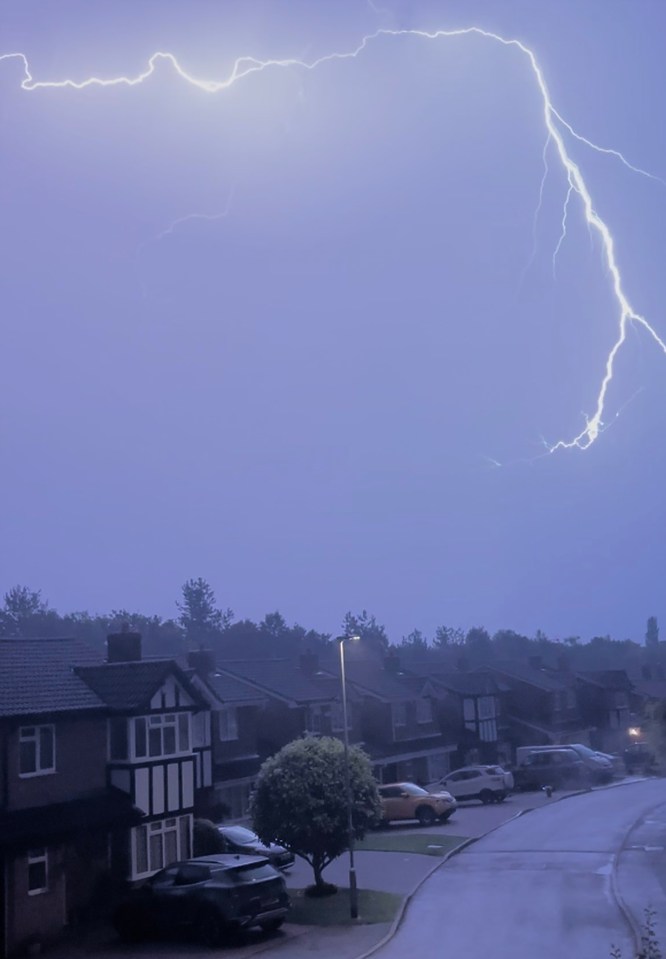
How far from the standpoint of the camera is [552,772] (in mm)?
59781

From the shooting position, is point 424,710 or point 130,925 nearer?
point 130,925

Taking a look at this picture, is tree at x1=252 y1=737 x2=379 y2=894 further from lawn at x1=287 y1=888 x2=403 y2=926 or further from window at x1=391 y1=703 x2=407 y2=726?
window at x1=391 y1=703 x2=407 y2=726

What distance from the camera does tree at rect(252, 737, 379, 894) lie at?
2762cm

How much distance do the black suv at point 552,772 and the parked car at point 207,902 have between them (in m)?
38.2

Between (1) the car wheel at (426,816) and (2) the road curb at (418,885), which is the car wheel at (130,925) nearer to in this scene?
(2) the road curb at (418,885)

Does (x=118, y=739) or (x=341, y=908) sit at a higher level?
(x=118, y=739)

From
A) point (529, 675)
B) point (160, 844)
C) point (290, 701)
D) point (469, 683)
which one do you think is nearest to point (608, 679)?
point (529, 675)

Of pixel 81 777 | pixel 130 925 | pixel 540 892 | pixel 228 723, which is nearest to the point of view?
pixel 130 925

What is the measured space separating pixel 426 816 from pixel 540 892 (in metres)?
18.1

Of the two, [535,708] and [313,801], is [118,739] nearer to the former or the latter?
[313,801]

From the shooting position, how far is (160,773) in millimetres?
29891

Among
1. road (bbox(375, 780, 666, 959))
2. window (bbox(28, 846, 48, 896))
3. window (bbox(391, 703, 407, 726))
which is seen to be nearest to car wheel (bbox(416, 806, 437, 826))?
road (bbox(375, 780, 666, 959))

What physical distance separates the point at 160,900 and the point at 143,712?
249 inches

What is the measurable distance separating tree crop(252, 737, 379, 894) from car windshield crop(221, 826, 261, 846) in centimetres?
657
